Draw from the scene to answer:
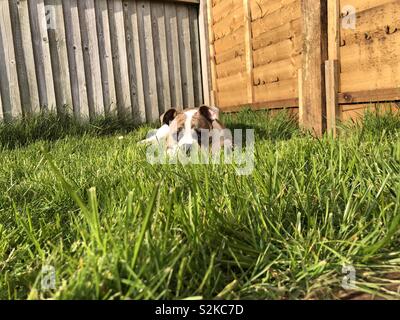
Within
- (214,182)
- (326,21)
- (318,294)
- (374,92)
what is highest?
(326,21)

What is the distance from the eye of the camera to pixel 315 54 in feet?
11.5

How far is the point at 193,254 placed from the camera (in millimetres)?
926

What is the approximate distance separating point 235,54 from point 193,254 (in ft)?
16.1

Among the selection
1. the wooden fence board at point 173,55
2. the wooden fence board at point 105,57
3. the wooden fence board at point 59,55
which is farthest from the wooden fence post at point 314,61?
the wooden fence board at point 59,55

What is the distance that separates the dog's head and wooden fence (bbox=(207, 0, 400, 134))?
0.98 meters

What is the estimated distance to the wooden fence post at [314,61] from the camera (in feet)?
11.3

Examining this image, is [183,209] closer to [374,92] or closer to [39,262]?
[39,262]

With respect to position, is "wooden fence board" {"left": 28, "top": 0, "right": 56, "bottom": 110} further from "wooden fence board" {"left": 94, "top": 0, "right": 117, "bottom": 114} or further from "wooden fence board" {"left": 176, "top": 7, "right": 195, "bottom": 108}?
"wooden fence board" {"left": 176, "top": 7, "right": 195, "bottom": 108}

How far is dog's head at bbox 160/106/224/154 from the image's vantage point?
142 inches

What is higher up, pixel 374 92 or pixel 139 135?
pixel 374 92

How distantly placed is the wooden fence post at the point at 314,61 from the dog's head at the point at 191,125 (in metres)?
0.95
